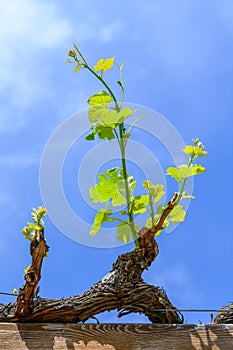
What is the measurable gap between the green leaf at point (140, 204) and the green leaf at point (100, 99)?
0.24 metres

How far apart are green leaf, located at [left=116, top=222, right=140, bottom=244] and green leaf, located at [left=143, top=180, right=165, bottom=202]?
0.08 m

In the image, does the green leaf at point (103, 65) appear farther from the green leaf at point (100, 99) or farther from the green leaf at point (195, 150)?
the green leaf at point (195, 150)

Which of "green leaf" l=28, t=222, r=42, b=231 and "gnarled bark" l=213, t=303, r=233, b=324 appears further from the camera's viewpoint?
"gnarled bark" l=213, t=303, r=233, b=324

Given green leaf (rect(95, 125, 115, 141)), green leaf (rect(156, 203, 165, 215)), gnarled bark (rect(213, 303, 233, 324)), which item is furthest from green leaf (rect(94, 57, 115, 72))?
gnarled bark (rect(213, 303, 233, 324))

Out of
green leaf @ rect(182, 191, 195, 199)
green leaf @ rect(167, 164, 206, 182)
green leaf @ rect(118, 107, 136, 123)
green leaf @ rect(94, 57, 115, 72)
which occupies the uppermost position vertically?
green leaf @ rect(94, 57, 115, 72)

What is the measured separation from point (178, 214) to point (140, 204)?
0.09 m

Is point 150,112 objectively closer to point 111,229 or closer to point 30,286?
point 111,229

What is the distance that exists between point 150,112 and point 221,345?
56 cm

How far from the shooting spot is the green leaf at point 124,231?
3.87 feet

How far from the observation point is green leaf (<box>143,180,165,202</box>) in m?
1.17

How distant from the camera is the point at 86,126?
48.1 inches

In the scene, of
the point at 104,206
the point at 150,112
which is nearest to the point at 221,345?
the point at 104,206

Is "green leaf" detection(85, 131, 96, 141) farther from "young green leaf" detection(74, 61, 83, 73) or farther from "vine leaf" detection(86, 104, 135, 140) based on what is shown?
"young green leaf" detection(74, 61, 83, 73)

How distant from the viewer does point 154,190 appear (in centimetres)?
117
